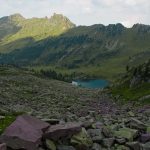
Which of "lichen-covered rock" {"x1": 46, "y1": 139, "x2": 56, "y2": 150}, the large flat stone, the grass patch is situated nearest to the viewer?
"lichen-covered rock" {"x1": 46, "y1": 139, "x2": 56, "y2": 150}

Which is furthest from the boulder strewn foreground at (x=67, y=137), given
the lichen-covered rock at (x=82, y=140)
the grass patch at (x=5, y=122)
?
the grass patch at (x=5, y=122)

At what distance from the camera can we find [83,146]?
22438 millimetres

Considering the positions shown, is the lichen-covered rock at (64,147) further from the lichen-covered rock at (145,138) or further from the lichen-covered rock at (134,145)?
the lichen-covered rock at (145,138)

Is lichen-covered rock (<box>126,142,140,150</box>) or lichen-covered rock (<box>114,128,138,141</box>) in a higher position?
lichen-covered rock (<box>114,128,138,141</box>)

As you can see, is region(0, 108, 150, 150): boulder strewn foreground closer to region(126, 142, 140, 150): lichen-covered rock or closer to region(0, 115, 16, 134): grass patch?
region(126, 142, 140, 150): lichen-covered rock

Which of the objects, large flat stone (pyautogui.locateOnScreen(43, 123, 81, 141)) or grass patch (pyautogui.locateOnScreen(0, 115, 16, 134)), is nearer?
grass patch (pyautogui.locateOnScreen(0, 115, 16, 134))

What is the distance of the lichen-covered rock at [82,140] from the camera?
22.4 m

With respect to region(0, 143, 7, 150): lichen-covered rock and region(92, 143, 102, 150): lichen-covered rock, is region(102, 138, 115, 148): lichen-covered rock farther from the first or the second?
region(0, 143, 7, 150): lichen-covered rock

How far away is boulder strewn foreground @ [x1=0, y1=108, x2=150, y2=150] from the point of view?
799 inches

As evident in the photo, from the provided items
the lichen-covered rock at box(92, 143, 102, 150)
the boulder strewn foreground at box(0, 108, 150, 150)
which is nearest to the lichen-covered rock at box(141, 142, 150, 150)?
the boulder strewn foreground at box(0, 108, 150, 150)

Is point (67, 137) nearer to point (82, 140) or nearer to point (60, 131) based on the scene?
point (60, 131)

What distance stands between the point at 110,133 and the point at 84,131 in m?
1.97

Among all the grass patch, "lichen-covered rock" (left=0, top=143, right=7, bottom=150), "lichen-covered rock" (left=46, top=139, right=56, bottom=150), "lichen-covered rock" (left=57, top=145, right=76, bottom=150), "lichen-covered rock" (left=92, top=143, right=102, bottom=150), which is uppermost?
the grass patch

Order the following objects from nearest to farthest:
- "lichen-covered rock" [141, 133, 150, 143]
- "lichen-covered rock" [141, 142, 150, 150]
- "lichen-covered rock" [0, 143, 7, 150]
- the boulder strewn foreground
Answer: "lichen-covered rock" [0, 143, 7, 150] < the boulder strewn foreground < "lichen-covered rock" [141, 142, 150, 150] < "lichen-covered rock" [141, 133, 150, 143]
